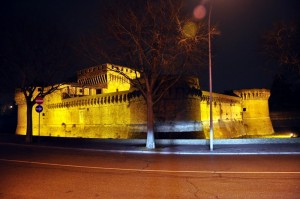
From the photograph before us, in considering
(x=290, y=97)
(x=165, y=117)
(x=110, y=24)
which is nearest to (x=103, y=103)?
(x=165, y=117)

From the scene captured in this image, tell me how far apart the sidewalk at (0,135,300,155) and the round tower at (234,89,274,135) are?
113 ft

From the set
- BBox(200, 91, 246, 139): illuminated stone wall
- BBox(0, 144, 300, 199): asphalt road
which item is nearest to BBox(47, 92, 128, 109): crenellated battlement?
BBox(200, 91, 246, 139): illuminated stone wall

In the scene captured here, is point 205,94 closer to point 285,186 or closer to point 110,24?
point 110,24

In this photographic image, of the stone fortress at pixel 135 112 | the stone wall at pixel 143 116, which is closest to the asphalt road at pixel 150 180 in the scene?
the stone fortress at pixel 135 112

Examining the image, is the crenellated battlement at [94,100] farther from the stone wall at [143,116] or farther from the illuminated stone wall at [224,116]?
the illuminated stone wall at [224,116]

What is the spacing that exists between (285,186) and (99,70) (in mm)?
52164

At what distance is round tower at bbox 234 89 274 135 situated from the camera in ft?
168

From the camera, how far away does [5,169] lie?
9836 millimetres

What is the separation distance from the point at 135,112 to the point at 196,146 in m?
14.2

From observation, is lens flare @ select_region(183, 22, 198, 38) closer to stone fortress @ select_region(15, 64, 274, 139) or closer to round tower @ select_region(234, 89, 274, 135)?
stone fortress @ select_region(15, 64, 274, 139)

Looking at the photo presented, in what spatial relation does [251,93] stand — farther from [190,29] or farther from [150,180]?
[150,180]

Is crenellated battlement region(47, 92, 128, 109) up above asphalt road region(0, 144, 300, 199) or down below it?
above

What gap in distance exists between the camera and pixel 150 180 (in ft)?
25.3

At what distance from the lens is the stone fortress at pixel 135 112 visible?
94.6ft
